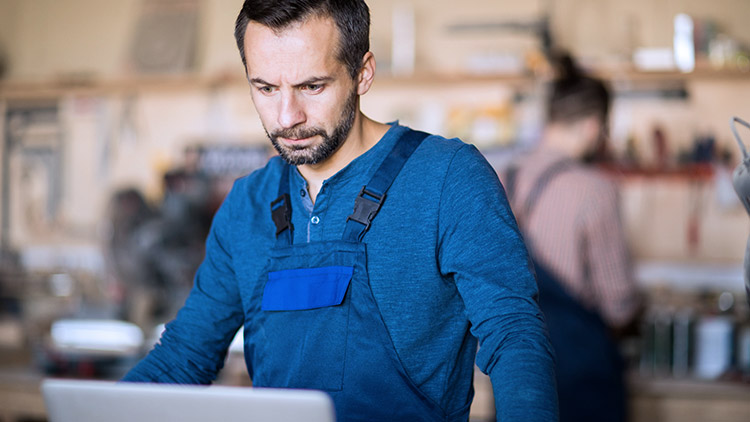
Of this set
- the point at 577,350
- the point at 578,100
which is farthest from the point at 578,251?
the point at 578,100

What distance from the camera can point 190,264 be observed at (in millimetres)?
3791

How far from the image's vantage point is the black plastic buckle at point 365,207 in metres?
1.31

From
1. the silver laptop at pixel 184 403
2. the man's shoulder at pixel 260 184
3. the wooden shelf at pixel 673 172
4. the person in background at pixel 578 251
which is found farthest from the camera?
the wooden shelf at pixel 673 172

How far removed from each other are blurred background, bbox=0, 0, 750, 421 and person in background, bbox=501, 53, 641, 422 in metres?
0.69

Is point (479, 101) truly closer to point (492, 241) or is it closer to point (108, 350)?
point (108, 350)

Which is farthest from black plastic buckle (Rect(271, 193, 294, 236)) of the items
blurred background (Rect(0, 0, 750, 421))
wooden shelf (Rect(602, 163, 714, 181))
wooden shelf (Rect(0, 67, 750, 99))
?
wooden shelf (Rect(602, 163, 714, 181))

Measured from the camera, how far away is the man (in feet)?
4.08

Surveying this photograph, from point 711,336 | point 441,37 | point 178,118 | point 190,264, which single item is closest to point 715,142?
point 711,336

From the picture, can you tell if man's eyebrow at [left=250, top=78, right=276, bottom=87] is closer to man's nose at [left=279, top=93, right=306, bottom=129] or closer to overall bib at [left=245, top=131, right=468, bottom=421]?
man's nose at [left=279, top=93, right=306, bottom=129]

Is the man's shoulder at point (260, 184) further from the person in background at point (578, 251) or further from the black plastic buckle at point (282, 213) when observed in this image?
the person in background at point (578, 251)

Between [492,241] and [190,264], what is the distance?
278cm

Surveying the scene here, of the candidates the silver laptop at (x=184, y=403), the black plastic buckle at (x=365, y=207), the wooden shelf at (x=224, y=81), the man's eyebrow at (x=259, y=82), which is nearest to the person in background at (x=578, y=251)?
the black plastic buckle at (x=365, y=207)

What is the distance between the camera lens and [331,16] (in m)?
1.29

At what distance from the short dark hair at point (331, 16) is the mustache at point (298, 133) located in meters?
0.12
